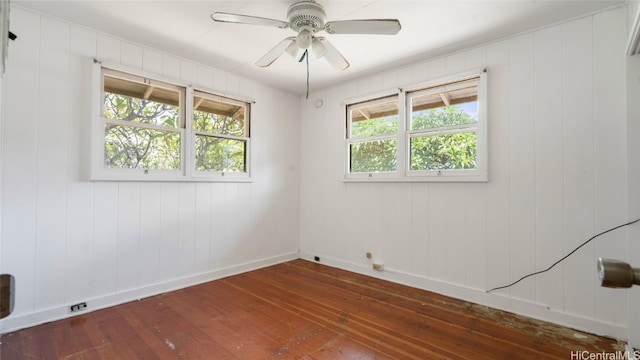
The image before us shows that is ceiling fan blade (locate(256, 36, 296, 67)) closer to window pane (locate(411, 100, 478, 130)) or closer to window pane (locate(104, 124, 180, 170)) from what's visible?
window pane (locate(104, 124, 180, 170))

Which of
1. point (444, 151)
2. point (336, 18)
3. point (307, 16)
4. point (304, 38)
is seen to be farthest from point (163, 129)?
Answer: point (444, 151)

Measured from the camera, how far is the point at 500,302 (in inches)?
106

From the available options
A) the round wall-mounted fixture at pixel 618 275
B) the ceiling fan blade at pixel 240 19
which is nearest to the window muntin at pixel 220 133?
the ceiling fan blade at pixel 240 19

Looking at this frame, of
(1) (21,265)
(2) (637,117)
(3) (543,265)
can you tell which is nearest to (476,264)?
(3) (543,265)

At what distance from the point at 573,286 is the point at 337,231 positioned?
2.49 meters

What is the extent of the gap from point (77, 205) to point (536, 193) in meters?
Result: 4.06

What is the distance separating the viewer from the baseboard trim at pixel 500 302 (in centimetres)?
222

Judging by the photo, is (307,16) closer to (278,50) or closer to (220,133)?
(278,50)

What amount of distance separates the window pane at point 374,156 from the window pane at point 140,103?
2.22 meters

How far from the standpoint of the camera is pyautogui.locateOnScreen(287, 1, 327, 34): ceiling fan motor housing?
2.11 meters

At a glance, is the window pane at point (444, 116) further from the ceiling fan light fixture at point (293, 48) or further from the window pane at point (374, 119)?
the ceiling fan light fixture at point (293, 48)

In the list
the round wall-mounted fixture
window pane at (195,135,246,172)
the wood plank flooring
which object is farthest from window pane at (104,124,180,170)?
the round wall-mounted fixture

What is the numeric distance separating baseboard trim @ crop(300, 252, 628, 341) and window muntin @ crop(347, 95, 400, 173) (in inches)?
50.3

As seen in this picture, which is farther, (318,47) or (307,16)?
(318,47)
